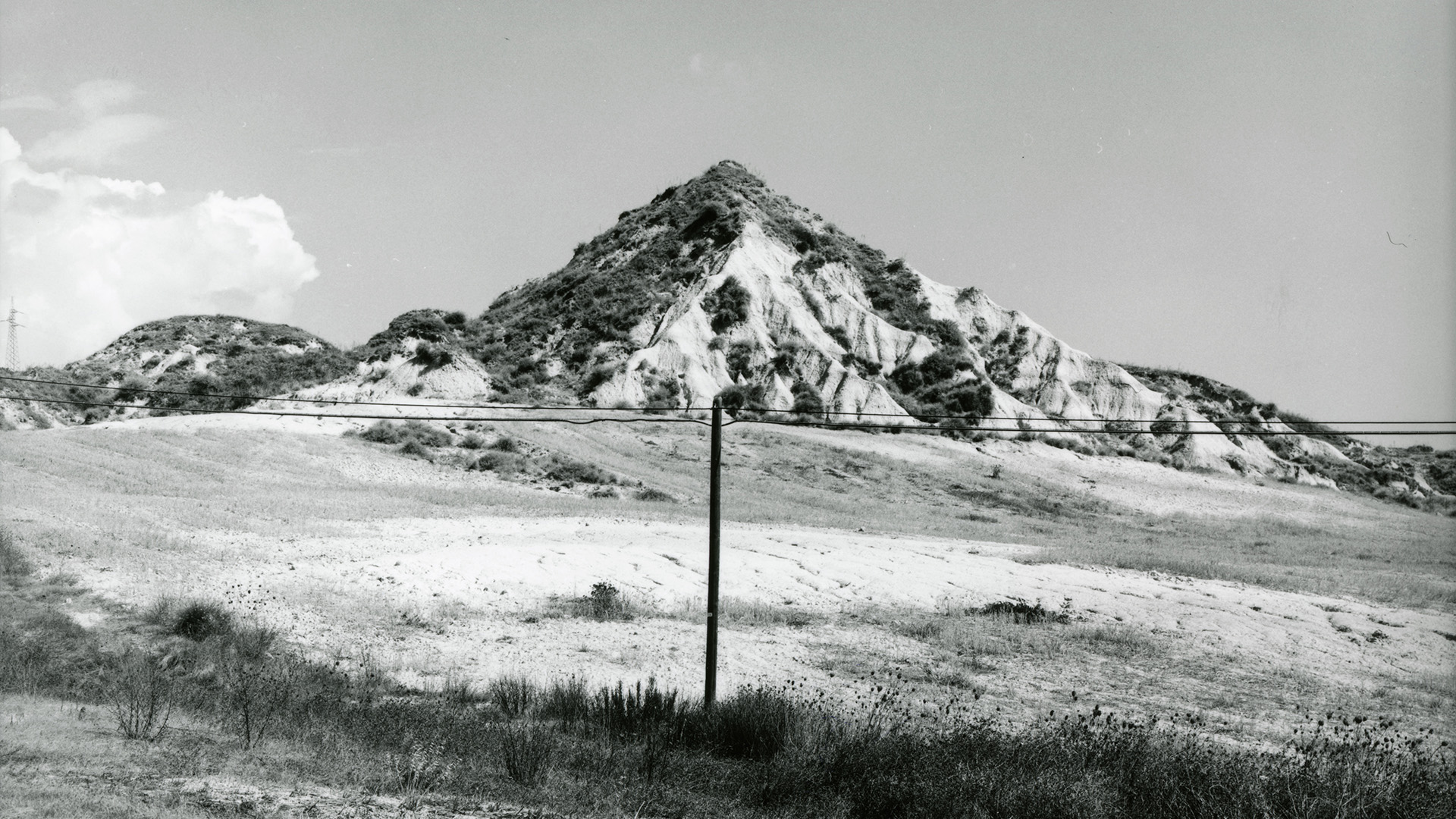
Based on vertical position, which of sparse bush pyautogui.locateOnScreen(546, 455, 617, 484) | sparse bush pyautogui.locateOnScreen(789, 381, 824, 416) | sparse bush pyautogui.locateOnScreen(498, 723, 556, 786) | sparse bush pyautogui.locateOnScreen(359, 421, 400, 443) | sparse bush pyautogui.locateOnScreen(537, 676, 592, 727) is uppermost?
sparse bush pyautogui.locateOnScreen(789, 381, 824, 416)

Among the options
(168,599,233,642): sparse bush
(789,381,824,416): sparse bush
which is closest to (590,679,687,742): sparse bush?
(168,599,233,642): sparse bush

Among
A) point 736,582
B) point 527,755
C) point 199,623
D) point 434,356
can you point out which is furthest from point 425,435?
point 527,755

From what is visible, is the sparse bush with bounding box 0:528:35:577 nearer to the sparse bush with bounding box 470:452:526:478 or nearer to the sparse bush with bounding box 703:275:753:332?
the sparse bush with bounding box 470:452:526:478

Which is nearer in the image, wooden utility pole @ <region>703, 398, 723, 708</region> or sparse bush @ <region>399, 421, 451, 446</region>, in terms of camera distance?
wooden utility pole @ <region>703, 398, 723, 708</region>

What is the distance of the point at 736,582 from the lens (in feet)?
77.5

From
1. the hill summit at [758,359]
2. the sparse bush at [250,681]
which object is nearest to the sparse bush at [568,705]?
the sparse bush at [250,681]

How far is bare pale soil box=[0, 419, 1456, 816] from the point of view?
16.2m

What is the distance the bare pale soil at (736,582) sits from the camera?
16234 mm

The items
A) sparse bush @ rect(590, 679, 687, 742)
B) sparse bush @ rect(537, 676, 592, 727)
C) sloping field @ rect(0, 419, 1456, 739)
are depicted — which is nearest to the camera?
sparse bush @ rect(590, 679, 687, 742)

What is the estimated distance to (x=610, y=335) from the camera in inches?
2773

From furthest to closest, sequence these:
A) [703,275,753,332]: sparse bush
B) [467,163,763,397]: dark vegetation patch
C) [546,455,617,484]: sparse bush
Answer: [467,163,763,397]: dark vegetation patch, [703,275,753,332]: sparse bush, [546,455,617,484]: sparse bush

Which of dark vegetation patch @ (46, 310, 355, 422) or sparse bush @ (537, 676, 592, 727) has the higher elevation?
dark vegetation patch @ (46, 310, 355, 422)

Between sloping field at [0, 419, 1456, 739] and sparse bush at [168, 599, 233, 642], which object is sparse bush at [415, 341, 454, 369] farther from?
sparse bush at [168, 599, 233, 642]

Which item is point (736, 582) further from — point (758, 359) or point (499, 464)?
point (758, 359)
